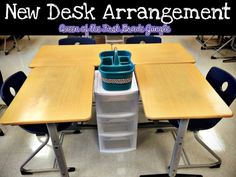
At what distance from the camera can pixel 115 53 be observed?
1.50 meters

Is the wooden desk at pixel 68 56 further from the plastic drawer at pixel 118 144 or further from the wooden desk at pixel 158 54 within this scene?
the plastic drawer at pixel 118 144

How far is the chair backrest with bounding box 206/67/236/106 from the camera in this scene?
1.37 m

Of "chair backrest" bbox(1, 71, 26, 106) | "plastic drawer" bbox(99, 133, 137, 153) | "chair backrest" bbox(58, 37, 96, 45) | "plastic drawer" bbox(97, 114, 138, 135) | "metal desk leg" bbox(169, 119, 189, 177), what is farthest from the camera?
"chair backrest" bbox(58, 37, 96, 45)

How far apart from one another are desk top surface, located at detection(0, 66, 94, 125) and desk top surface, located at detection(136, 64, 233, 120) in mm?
395

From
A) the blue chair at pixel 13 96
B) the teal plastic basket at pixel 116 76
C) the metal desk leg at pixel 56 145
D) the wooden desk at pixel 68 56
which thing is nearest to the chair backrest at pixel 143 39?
the wooden desk at pixel 68 56

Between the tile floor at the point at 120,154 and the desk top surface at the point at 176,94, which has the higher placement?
the desk top surface at the point at 176,94

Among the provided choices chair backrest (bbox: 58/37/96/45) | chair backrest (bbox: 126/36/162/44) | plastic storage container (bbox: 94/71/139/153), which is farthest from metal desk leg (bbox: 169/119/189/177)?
chair backrest (bbox: 58/37/96/45)

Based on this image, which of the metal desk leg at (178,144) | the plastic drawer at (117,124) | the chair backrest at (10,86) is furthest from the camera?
the plastic drawer at (117,124)

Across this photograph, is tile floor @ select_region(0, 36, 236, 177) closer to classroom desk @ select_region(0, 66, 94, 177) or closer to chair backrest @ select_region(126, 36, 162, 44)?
classroom desk @ select_region(0, 66, 94, 177)

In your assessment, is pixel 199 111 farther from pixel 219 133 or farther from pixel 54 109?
→ pixel 219 133

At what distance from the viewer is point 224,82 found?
4.88 ft

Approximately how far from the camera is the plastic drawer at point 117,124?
1551mm

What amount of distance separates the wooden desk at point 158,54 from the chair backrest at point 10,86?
983 millimetres

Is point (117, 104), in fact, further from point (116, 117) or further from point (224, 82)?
point (224, 82)
